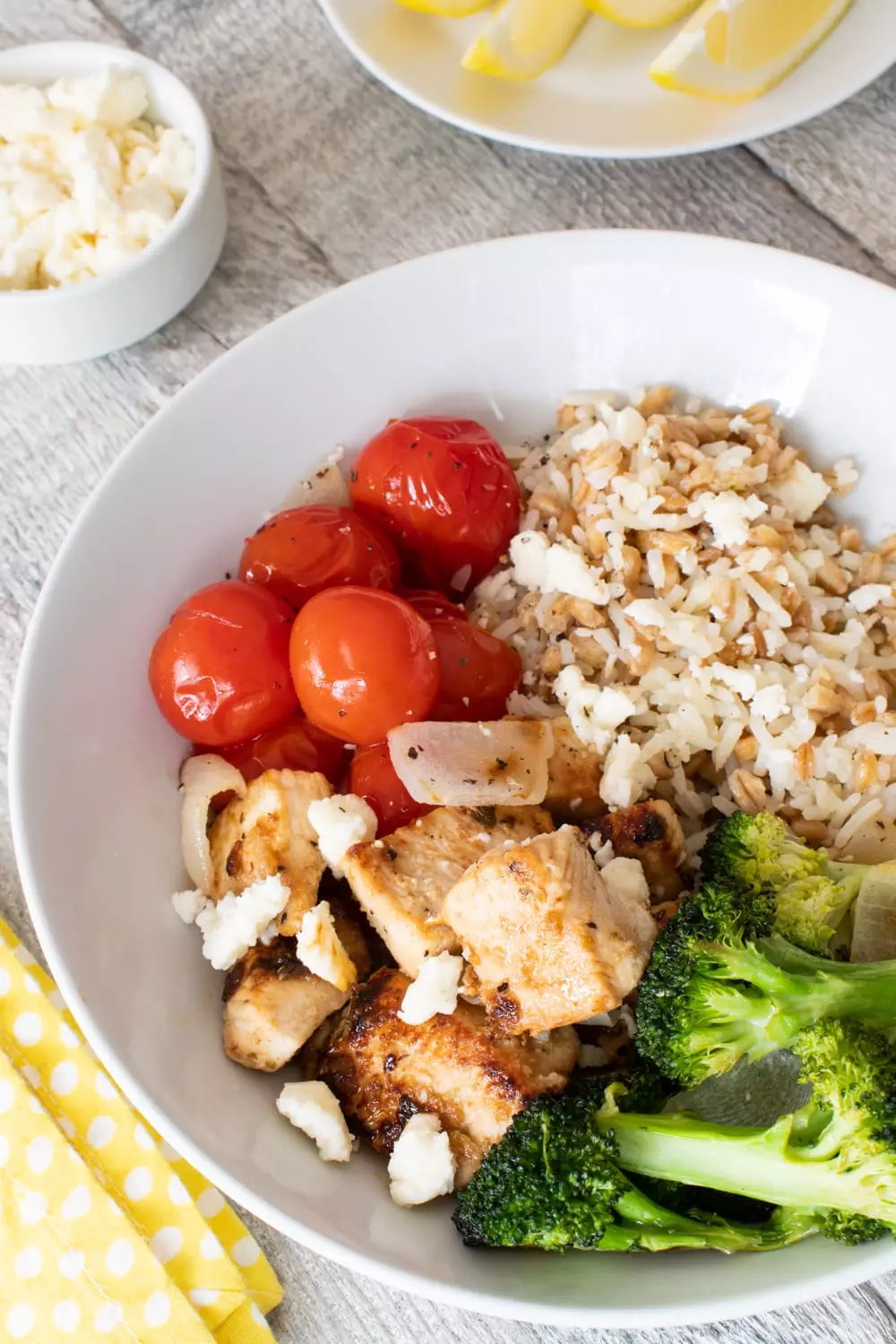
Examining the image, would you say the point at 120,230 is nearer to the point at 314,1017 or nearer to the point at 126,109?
the point at 126,109

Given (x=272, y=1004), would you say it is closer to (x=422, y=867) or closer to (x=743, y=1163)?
(x=422, y=867)

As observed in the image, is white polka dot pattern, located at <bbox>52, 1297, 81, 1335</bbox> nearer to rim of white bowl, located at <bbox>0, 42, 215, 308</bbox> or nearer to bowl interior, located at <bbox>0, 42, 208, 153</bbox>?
rim of white bowl, located at <bbox>0, 42, 215, 308</bbox>

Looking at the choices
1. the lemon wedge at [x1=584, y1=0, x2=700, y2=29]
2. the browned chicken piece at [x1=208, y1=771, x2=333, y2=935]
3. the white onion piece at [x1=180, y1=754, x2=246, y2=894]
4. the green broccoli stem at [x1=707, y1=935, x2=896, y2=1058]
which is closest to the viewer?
the green broccoli stem at [x1=707, y1=935, x2=896, y2=1058]

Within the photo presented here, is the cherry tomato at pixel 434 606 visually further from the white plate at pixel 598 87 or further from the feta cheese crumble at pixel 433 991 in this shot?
the white plate at pixel 598 87

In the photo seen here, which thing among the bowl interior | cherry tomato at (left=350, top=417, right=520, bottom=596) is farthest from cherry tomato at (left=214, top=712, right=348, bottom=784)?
the bowl interior

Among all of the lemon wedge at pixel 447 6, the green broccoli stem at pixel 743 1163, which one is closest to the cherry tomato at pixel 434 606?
the green broccoli stem at pixel 743 1163

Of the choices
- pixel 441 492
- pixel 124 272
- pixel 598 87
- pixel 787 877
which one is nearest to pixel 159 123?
pixel 124 272

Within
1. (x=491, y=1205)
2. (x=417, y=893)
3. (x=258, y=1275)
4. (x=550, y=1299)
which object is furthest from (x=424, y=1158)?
(x=258, y=1275)
